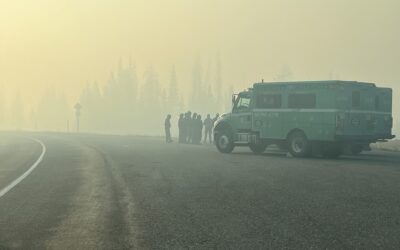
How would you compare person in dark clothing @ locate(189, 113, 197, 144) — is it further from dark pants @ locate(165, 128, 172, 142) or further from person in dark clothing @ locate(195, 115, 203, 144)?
dark pants @ locate(165, 128, 172, 142)

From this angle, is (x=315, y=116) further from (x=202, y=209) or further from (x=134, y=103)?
(x=134, y=103)

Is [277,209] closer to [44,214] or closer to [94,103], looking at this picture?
[44,214]

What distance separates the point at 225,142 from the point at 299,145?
4.00 m

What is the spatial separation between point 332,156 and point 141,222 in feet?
50.9

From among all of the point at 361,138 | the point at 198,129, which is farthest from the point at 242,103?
the point at 198,129

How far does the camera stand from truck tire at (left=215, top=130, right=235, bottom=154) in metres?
24.9

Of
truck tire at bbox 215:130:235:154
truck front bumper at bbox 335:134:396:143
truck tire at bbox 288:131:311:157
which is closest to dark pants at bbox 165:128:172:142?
truck tire at bbox 215:130:235:154

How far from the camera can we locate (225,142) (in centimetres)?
2508

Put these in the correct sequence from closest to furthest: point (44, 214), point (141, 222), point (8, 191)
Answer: point (141, 222) → point (44, 214) → point (8, 191)

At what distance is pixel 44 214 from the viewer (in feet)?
29.0

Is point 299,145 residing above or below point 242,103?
below

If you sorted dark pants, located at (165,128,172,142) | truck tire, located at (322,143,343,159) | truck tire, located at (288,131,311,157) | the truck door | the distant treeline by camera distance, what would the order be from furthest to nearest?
the distant treeline < dark pants, located at (165,128,172,142) < the truck door < truck tire, located at (288,131,311,157) < truck tire, located at (322,143,343,159)

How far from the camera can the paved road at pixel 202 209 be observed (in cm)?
686

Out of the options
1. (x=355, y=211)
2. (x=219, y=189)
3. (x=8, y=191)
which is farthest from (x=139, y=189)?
(x=355, y=211)
